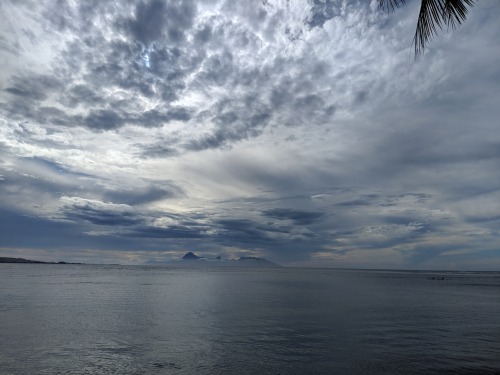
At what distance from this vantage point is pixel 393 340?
23641 millimetres

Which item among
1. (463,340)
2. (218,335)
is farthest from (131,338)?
(463,340)

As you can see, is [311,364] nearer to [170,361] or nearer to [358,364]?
[358,364]

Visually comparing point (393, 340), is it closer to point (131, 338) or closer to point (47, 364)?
point (131, 338)

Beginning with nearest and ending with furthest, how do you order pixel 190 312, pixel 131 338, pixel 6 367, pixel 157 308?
pixel 6 367
pixel 131 338
pixel 190 312
pixel 157 308

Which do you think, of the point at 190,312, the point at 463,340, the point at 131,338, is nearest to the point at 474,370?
the point at 463,340

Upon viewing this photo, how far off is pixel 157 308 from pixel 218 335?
49.6 feet

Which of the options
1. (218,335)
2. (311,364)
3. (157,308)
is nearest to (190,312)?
(157,308)

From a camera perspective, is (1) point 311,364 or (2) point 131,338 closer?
(1) point 311,364

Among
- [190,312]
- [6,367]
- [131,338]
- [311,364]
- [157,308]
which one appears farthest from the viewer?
[157,308]

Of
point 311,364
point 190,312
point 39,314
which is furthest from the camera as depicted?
point 190,312

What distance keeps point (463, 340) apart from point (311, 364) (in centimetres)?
1262

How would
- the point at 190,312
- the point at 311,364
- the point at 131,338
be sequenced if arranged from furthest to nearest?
1. the point at 190,312
2. the point at 131,338
3. the point at 311,364

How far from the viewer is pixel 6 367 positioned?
16656 mm

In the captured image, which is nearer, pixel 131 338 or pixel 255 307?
pixel 131 338
